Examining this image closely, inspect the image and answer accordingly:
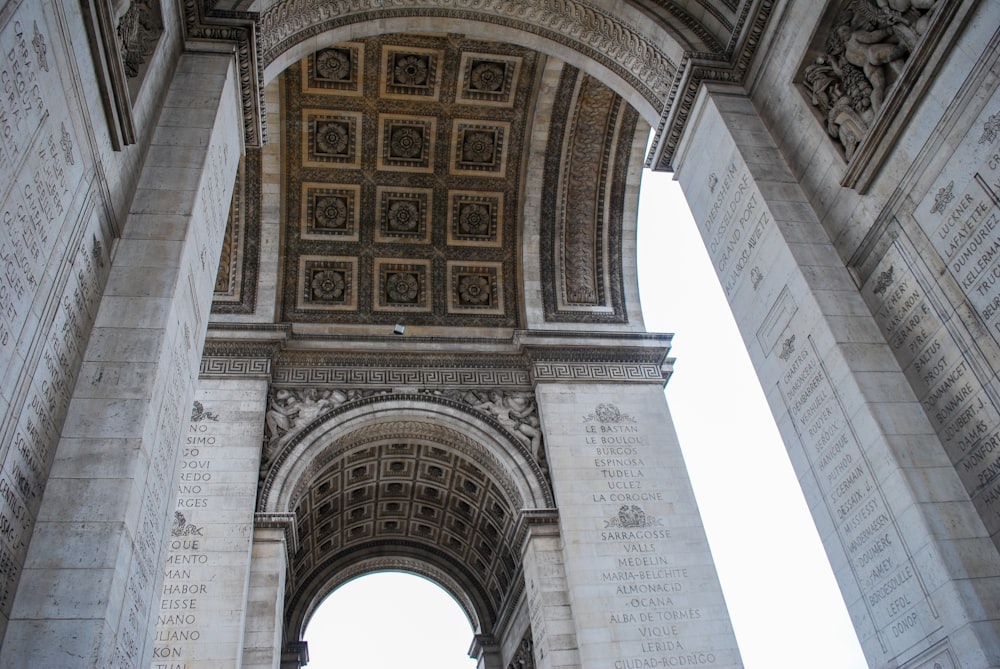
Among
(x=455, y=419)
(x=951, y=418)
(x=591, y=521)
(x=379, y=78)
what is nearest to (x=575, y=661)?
(x=591, y=521)

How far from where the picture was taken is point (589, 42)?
1246cm

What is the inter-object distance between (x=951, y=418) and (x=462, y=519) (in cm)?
1495

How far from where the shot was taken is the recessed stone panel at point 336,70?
1741 centimetres

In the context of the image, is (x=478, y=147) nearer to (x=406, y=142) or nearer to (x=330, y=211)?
(x=406, y=142)

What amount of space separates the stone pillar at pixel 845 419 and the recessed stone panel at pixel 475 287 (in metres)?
9.52

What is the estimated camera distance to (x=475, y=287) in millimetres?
19766

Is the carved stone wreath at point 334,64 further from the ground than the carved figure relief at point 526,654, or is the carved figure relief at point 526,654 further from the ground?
the carved stone wreath at point 334,64

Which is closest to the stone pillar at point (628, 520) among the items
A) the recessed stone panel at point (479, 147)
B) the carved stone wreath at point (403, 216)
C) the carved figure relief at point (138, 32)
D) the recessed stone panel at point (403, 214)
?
the recessed stone panel at point (403, 214)

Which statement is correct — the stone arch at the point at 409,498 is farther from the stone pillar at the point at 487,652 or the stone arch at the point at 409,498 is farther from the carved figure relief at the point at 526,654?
the carved figure relief at the point at 526,654

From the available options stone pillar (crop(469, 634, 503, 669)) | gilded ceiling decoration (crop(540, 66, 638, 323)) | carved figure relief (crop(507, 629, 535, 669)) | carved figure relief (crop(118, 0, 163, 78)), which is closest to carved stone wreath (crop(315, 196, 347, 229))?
gilded ceiling decoration (crop(540, 66, 638, 323))

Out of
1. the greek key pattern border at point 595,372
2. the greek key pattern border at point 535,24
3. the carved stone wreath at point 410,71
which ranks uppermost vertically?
the carved stone wreath at point 410,71

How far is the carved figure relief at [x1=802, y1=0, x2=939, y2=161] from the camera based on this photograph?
7.90 metres

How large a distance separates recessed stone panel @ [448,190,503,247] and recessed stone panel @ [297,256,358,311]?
2793 millimetres

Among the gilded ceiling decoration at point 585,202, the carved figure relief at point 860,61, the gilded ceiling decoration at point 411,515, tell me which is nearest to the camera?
the carved figure relief at point 860,61
